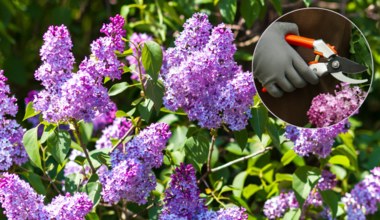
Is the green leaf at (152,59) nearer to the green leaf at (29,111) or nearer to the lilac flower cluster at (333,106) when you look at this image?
the green leaf at (29,111)

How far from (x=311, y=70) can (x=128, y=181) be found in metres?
0.64

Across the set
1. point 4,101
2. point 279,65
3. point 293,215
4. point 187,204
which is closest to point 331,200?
point 293,215

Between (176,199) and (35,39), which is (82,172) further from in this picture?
(35,39)

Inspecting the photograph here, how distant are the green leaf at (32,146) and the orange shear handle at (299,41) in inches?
32.3

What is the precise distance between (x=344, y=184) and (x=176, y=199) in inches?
45.6

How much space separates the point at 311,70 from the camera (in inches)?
103

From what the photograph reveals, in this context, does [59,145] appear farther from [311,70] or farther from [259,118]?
[311,70]

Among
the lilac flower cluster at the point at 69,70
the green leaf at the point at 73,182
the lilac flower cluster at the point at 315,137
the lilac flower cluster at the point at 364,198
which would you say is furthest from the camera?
the lilac flower cluster at the point at 364,198

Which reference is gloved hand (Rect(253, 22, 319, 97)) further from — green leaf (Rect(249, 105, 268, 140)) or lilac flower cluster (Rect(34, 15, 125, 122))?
lilac flower cluster (Rect(34, 15, 125, 122))

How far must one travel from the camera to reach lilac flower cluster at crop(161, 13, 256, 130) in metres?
2.50

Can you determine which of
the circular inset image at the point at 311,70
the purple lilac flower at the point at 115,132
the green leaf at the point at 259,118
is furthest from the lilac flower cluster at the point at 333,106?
the purple lilac flower at the point at 115,132

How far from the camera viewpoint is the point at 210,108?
8.34 ft

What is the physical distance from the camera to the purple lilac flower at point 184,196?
2.50 metres

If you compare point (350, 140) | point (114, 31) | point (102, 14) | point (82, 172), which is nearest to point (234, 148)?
point (350, 140)
